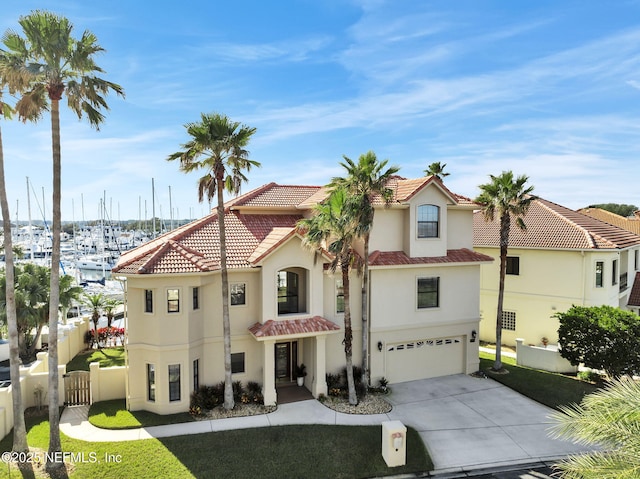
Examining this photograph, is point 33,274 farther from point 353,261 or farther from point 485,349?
point 485,349

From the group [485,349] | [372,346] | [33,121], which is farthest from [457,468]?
[33,121]

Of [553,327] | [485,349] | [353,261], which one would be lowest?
[485,349]

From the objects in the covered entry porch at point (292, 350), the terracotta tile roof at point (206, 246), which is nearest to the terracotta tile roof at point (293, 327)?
the covered entry porch at point (292, 350)

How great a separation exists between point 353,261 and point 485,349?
16423 mm

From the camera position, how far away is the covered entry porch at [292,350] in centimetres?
1892

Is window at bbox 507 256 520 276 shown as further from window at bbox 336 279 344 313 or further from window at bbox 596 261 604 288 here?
window at bbox 336 279 344 313

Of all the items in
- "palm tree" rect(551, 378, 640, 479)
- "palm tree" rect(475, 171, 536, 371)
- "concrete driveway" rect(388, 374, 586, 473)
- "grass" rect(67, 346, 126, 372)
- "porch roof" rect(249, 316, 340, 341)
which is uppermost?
"palm tree" rect(475, 171, 536, 371)

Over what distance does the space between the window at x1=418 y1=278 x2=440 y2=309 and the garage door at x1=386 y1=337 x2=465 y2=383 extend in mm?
1967

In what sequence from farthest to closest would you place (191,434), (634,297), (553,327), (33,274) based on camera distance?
1. (634,297)
2. (553,327)
3. (33,274)
4. (191,434)

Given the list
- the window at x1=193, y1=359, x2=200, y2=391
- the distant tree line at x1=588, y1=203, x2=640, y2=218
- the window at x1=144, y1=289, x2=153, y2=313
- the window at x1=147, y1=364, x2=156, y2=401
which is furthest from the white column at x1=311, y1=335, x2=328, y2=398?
the distant tree line at x1=588, y1=203, x2=640, y2=218

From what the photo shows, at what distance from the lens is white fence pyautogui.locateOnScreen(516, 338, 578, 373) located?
2455 centimetres

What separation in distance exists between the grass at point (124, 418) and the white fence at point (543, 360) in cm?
1958

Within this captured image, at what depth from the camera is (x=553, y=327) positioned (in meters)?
28.5

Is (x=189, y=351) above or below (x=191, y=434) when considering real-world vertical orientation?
above
